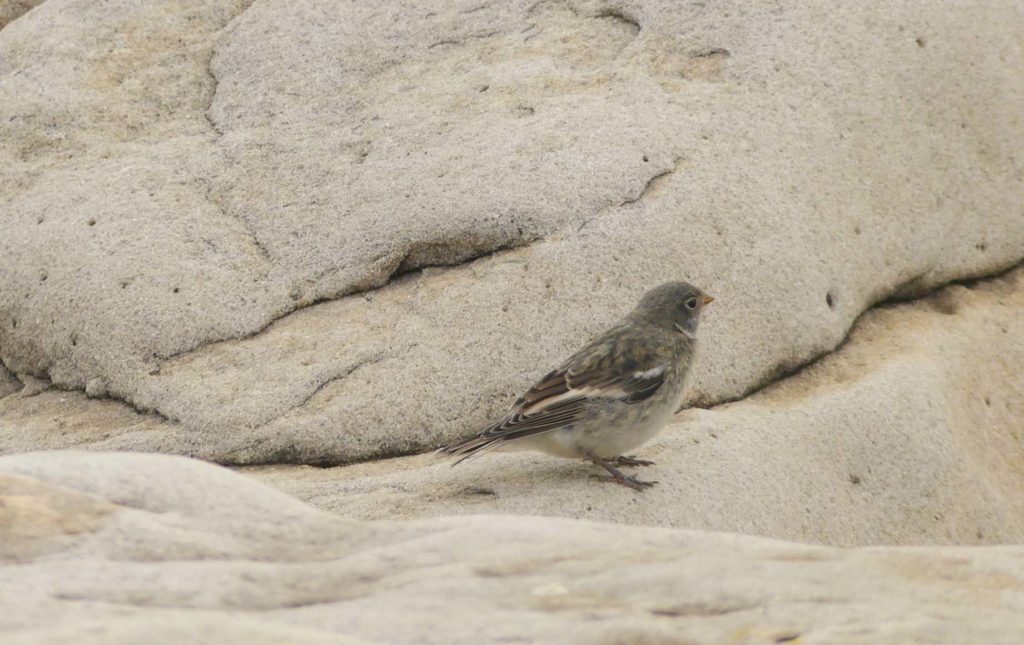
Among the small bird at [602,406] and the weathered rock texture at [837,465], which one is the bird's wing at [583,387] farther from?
the weathered rock texture at [837,465]

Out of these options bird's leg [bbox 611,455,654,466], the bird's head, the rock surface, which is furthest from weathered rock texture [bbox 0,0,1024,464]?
the rock surface

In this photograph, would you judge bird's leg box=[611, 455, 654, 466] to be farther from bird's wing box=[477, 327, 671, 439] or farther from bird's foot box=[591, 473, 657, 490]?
bird's wing box=[477, 327, 671, 439]

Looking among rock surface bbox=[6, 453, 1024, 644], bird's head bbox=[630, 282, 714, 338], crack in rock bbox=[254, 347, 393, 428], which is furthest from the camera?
crack in rock bbox=[254, 347, 393, 428]

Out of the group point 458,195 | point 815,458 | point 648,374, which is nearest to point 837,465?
point 815,458

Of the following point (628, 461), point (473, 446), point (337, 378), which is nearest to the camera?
point (473, 446)

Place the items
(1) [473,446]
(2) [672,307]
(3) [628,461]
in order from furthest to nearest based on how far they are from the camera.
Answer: (2) [672,307] → (3) [628,461] → (1) [473,446]

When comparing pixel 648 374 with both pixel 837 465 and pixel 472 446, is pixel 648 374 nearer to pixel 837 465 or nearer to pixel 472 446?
pixel 472 446
